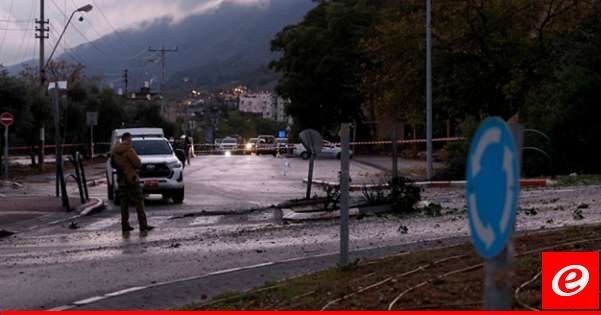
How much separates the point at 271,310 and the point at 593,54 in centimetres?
2662

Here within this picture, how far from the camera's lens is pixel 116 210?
81.5 ft

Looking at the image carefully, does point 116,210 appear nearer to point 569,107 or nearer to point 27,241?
point 27,241

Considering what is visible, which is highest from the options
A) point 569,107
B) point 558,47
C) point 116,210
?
point 558,47

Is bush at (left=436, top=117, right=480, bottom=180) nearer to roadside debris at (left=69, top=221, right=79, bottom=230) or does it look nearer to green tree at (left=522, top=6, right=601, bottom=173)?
green tree at (left=522, top=6, right=601, bottom=173)

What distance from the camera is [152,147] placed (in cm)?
2805

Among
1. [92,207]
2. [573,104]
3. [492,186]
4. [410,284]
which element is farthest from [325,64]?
[492,186]

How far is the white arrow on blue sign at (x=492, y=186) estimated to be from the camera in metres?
4.14

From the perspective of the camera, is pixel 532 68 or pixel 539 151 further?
pixel 532 68

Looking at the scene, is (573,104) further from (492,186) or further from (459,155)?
(492,186)

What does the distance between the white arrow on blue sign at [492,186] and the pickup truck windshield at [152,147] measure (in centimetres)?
2365

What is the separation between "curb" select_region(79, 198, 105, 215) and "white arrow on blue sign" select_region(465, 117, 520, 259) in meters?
19.7

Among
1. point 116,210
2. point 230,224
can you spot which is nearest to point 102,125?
point 116,210

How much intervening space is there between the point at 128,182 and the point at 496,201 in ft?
49.6

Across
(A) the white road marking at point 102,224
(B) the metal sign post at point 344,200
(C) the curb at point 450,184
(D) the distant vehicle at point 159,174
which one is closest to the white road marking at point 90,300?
(B) the metal sign post at point 344,200
